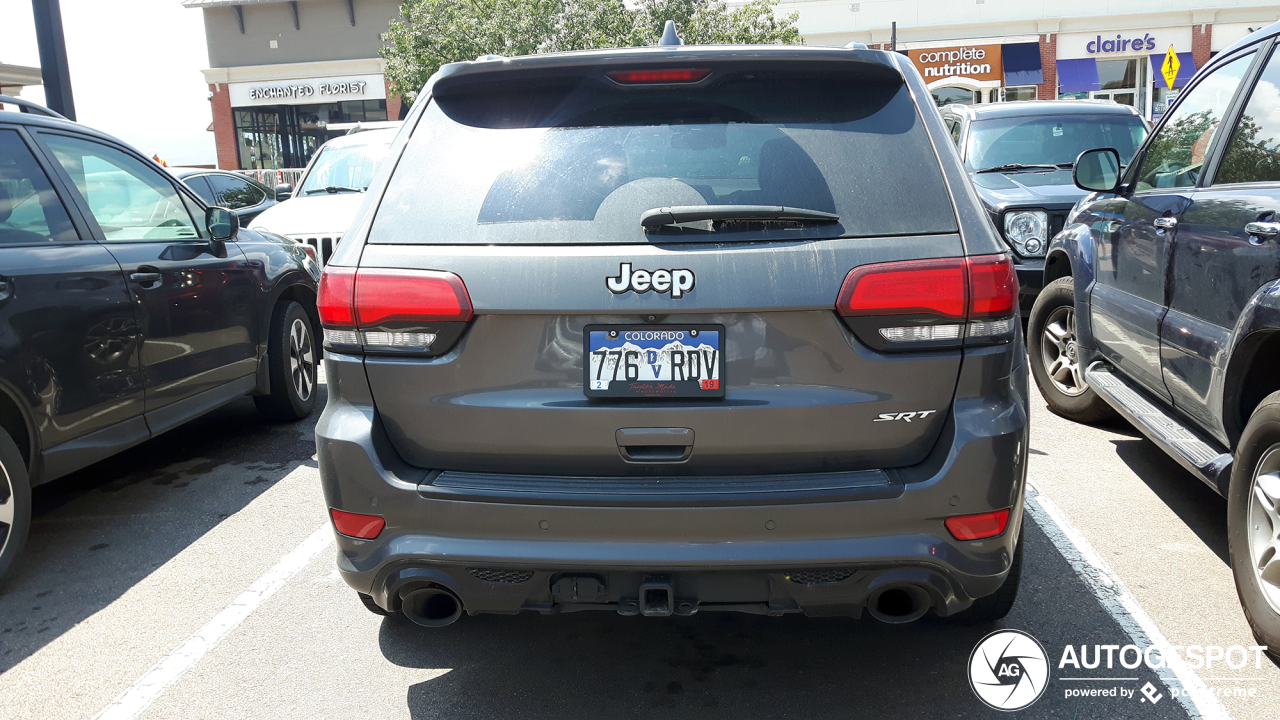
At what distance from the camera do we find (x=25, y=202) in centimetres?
407

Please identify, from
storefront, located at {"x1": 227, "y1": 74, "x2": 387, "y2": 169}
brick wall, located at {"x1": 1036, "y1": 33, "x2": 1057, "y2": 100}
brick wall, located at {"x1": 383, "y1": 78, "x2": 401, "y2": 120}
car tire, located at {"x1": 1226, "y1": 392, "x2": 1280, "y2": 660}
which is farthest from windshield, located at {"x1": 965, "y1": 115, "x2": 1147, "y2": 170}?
storefront, located at {"x1": 227, "y1": 74, "x2": 387, "y2": 169}

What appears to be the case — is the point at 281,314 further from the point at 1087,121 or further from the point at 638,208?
the point at 1087,121

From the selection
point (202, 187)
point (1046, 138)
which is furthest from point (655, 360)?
point (202, 187)

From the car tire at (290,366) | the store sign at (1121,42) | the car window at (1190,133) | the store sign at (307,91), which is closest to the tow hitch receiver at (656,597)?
the car window at (1190,133)

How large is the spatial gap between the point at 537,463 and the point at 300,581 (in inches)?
69.7

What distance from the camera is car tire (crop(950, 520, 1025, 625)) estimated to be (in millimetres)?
2943

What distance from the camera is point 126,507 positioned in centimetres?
472

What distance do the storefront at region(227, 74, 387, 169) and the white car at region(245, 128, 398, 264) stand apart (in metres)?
27.4

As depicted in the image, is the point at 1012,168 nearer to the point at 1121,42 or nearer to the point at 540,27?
the point at 540,27

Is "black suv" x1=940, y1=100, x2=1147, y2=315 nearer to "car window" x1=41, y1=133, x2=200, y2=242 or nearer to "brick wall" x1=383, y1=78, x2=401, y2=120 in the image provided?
"car window" x1=41, y1=133, x2=200, y2=242

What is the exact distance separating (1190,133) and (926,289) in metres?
2.61

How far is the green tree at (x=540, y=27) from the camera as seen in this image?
85.3 ft

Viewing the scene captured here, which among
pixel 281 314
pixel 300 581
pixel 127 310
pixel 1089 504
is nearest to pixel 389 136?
pixel 281 314

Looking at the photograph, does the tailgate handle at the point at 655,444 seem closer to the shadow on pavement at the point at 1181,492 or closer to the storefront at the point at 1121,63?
the shadow on pavement at the point at 1181,492
